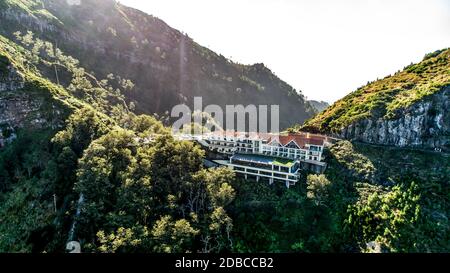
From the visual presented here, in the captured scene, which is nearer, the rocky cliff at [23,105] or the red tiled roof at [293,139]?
the red tiled roof at [293,139]

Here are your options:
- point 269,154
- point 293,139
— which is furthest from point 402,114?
point 269,154

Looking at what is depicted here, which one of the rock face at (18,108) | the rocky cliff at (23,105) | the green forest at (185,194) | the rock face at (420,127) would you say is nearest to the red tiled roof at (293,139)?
the green forest at (185,194)

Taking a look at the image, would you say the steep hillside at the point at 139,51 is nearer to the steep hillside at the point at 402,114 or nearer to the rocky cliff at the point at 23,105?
the rocky cliff at the point at 23,105

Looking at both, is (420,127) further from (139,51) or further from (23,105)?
(139,51)

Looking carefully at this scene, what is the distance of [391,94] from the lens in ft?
243

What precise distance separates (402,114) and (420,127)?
14.5 feet

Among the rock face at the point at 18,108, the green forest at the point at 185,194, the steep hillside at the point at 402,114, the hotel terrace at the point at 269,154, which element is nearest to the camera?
the green forest at the point at 185,194

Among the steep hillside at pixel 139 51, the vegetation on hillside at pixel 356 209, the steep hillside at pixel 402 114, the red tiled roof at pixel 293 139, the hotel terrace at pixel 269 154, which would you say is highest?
the steep hillside at pixel 139 51

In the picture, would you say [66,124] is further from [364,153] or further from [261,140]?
[364,153]

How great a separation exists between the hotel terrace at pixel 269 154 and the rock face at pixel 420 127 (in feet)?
39.1

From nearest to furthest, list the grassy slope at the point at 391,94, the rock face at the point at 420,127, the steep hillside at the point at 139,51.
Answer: the rock face at the point at 420,127 < the grassy slope at the point at 391,94 < the steep hillside at the point at 139,51

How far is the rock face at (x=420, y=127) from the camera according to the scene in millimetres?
61797

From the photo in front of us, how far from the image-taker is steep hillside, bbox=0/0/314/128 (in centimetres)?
12225

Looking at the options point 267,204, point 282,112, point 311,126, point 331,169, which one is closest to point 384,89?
point 311,126
